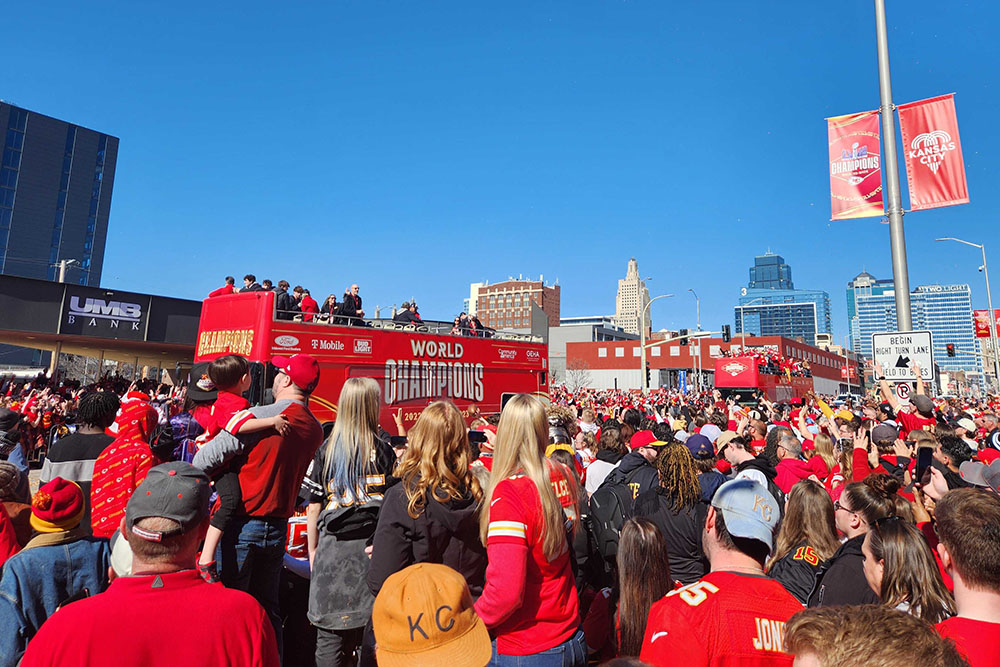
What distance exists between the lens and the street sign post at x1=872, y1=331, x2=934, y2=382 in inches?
330

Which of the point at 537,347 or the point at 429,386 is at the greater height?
the point at 537,347

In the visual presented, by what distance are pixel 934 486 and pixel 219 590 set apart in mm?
4482

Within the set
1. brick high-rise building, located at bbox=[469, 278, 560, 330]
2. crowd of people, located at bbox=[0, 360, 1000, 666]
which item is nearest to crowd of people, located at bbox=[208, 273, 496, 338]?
crowd of people, located at bbox=[0, 360, 1000, 666]

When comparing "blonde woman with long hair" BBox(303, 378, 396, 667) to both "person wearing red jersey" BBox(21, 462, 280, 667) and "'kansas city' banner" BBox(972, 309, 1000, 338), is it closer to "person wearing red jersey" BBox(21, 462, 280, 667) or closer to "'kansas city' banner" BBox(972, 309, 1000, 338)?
"person wearing red jersey" BBox(21, 462, 280, 667)

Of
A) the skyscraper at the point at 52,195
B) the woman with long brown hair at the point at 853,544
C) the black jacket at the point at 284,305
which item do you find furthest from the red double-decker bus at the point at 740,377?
the skyscraper at the point at 52,195

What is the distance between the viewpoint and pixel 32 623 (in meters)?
2.73

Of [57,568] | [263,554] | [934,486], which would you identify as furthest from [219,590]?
[934,486]

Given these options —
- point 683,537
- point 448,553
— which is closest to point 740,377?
point 683,537

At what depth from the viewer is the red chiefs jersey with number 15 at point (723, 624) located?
6.50 feet

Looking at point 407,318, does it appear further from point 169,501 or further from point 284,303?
point 169,501

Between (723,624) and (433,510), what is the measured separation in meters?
1.41

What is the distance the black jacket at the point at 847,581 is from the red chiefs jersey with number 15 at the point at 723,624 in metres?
1.35

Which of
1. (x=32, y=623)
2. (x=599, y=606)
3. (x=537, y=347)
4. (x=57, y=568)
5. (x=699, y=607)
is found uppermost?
(x=537, y=347)

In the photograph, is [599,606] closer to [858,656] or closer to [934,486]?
[934,486]
